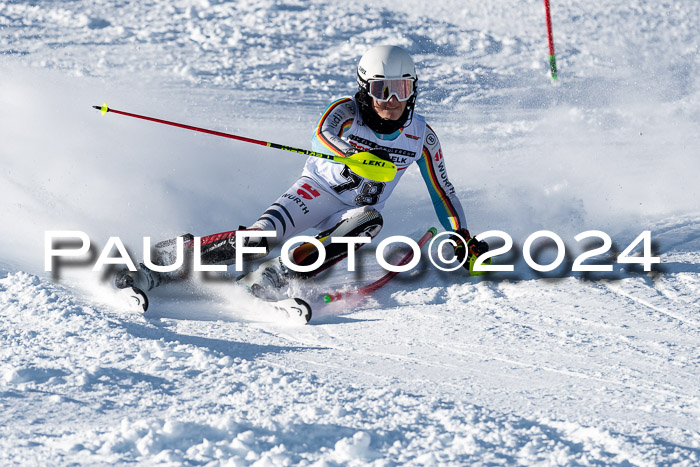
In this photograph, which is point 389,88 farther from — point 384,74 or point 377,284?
point 377,284

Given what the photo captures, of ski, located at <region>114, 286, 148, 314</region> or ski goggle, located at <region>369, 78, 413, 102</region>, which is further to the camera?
ski goggle, located at <region>369, 78, 413, 102</region>

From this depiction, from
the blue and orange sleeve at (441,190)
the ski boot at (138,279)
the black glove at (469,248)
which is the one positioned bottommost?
the ski boot at (138,279)

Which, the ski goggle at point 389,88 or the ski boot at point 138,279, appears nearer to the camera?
the ski boot at point 138,279

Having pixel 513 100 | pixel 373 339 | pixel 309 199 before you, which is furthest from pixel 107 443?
pixel 513 100

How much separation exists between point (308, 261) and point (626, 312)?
71.4 inches

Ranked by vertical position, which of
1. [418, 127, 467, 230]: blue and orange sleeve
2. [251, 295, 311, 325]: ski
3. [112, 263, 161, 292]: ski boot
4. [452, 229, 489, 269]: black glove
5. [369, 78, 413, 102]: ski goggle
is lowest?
[251, 295, 311, 325]: ski

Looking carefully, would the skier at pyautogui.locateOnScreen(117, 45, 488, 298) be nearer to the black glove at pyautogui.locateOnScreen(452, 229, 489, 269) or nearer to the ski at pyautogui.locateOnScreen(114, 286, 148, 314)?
the black glove at pyautogui.locateOnScreen(452, 229, 489, 269)

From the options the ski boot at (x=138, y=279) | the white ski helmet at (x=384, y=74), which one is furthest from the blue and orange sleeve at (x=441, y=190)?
the ski boot at (x=138, y=279)

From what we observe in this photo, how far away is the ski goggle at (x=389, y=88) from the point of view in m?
4.82

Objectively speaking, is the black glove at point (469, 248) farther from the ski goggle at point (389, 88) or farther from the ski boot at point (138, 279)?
the ski boot at point (138, 279)

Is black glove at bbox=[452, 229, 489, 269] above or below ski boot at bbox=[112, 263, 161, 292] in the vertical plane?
above

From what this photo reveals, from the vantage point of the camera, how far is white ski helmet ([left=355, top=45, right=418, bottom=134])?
15.8 ft

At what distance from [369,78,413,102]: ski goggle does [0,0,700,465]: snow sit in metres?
1.16

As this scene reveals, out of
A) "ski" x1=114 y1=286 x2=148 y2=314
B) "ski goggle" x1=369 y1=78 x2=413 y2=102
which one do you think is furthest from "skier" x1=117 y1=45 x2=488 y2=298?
"ski" x1=114 y1=286 x2=148 y2=314
